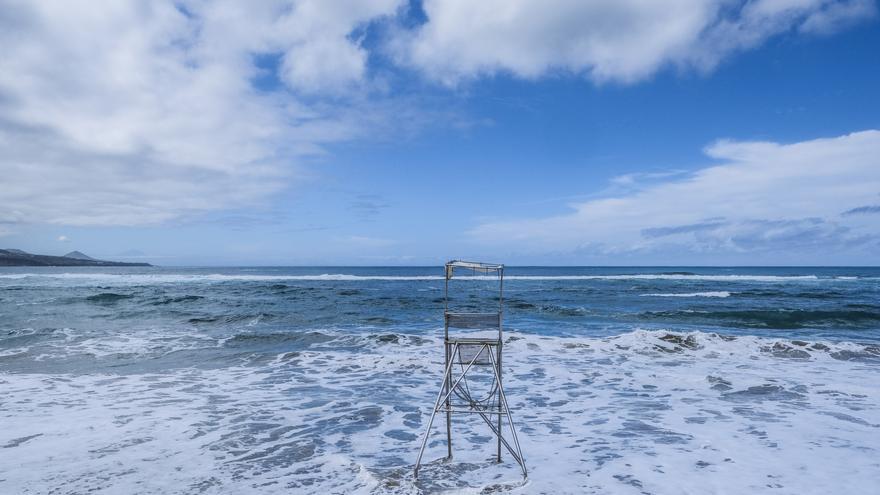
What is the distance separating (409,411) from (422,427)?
96 centimetres

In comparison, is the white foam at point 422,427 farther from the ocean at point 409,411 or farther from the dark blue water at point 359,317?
the dark blue water at point 359,317

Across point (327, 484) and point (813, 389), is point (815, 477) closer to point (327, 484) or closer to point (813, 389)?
point (813, 389)

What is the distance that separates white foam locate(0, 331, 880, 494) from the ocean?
4cm

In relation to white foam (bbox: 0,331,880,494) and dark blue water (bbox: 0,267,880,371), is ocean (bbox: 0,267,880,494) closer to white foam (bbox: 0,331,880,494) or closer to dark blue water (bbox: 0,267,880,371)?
white foam (bbox: 0,331,880,494)

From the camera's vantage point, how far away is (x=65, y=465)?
6195 mm

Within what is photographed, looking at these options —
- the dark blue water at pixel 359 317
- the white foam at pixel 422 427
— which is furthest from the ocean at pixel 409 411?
the dark blue water at pixel 359 317

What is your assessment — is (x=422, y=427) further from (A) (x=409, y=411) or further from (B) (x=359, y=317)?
(B) (x=359, y=317)

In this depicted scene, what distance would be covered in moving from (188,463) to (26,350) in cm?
1216

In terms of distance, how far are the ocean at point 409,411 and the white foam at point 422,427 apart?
0.13ft

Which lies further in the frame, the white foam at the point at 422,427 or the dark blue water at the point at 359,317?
the dark blue water at the point at 359,317

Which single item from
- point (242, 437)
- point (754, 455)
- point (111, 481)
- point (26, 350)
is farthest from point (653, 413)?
point (26, 350)

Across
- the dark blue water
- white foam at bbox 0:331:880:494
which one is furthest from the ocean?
the dark blue water

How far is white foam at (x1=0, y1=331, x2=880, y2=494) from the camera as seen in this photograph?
19.2 feet

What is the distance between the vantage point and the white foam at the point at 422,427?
19.2ft
